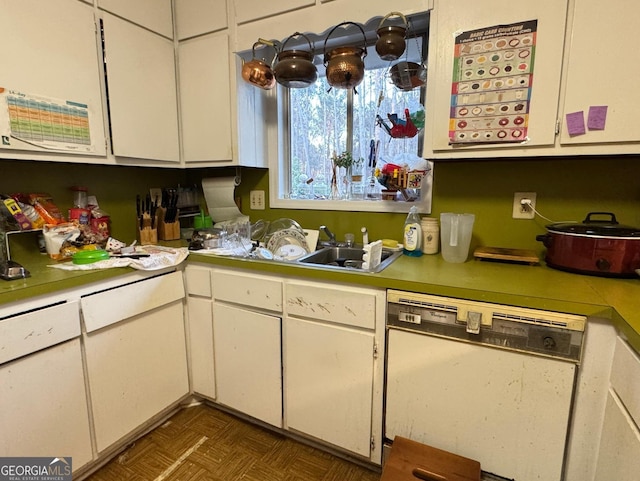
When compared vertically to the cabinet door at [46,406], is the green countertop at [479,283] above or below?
above

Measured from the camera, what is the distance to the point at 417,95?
→ 1.79 m

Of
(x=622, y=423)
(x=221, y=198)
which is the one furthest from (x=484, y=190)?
(x=221, y=198)

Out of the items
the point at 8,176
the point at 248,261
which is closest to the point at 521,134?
the point at 248,261

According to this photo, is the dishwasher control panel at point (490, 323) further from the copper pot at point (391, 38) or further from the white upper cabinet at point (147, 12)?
the white upper cabinet at point (147, 12)

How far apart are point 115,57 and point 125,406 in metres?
1.64

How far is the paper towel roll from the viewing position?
2135mm

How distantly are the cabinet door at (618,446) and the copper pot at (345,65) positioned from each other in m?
1.45

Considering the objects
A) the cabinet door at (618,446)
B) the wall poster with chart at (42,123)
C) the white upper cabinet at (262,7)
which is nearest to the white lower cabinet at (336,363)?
the cabinet door at (618,446)

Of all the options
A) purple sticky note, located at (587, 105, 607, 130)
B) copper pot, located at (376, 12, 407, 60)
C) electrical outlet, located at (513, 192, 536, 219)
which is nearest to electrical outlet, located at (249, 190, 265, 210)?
copper pot, located at (376, 12, 407, 60)

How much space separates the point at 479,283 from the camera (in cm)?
116

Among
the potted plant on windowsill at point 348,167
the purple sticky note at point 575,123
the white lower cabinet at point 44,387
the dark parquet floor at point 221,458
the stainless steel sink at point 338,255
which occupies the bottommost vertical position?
the dark parquet floor at point 221,458

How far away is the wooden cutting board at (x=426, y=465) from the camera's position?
1095 mm

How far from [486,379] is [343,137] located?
4.85 ft

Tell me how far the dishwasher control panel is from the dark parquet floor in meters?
0.78
